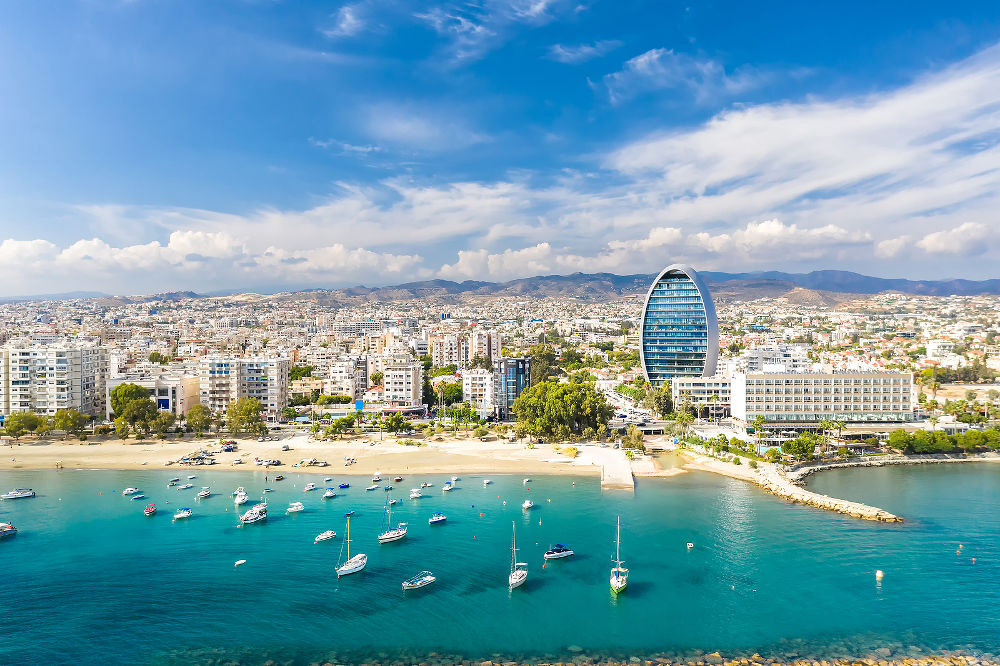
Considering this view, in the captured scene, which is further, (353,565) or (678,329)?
(678,329)

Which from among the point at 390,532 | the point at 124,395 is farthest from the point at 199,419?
the point at 390,532

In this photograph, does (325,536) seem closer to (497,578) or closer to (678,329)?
(497,578)

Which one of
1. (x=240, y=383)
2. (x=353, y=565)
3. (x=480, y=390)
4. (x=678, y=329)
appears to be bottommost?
(x=353, y=565)

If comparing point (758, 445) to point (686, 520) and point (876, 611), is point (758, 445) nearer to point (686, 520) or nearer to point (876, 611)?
point (686, 520)

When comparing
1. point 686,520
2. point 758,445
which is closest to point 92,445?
point 686,520

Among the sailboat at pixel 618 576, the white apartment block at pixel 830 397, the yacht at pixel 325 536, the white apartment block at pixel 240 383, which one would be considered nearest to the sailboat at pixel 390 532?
the yacht at pixel 325 536

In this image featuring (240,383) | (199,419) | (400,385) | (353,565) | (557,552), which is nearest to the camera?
(353,565)

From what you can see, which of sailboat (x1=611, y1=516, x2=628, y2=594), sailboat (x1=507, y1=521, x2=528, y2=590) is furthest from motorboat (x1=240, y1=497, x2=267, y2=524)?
sailboat (x1=611, y1=516, x2=628, y2=594)

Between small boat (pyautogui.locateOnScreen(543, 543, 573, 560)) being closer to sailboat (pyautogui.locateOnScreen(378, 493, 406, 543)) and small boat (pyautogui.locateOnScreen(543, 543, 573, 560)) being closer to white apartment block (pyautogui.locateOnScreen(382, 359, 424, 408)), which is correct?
sailboat (pyautogui.locateOnScreen(378, 493, 406, 543))
